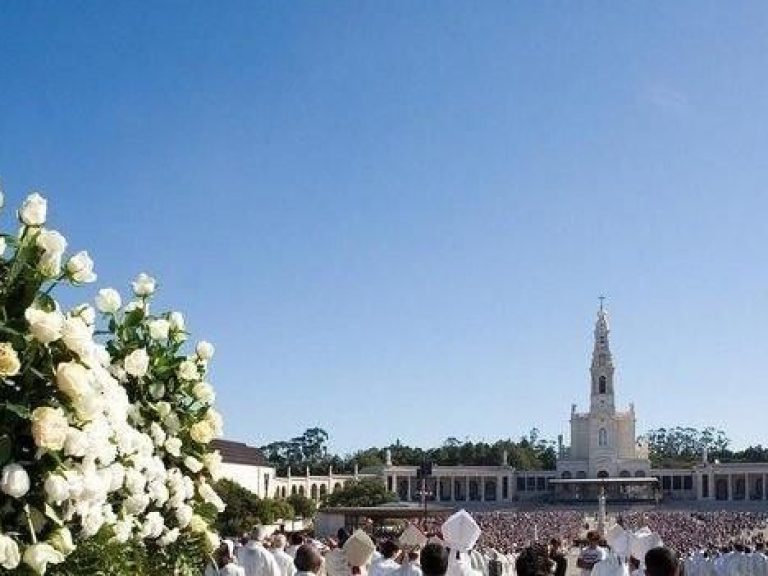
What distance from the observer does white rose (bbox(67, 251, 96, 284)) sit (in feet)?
15.4

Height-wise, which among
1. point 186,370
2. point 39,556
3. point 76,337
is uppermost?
point 186,370

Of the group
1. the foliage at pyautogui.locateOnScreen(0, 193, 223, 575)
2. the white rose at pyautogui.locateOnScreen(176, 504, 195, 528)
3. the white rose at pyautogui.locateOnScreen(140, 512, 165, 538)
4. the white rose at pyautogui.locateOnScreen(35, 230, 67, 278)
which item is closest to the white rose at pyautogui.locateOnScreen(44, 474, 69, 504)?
the foliage at pyautogui.locateOnScreen(0, 193, 223, 575)

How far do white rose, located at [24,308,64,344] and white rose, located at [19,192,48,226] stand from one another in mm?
437

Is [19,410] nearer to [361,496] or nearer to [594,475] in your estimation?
[361,496]

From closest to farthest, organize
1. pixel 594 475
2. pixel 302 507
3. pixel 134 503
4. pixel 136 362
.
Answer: pixel 134 503 < pixel 136 362 < pixel 302 507 < pixel 594 475

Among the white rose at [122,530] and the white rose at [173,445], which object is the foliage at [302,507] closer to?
the white rose at [173,445]

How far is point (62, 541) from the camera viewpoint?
4.23 meters

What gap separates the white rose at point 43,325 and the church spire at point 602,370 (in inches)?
4304

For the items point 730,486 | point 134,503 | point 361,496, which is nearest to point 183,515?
point 134,503

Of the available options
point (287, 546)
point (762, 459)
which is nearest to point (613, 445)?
point (762, 459)

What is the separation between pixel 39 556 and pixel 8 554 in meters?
0.11

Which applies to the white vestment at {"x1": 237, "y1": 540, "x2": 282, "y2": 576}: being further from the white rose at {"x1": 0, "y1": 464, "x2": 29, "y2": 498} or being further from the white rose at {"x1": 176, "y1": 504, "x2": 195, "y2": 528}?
the white rose at {"x1": 0, "y1": 464, "x2": 29, "y2": 498}

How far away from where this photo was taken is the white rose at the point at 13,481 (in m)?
4.04

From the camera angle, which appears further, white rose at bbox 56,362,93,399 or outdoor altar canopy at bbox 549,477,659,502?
outdoor altar canopy at bbox 549,477,659,502
